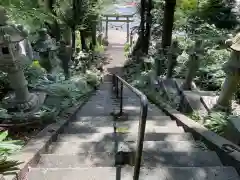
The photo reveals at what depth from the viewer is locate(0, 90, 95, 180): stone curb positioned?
2.08 metres

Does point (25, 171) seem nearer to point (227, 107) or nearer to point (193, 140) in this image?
point (193, 140)

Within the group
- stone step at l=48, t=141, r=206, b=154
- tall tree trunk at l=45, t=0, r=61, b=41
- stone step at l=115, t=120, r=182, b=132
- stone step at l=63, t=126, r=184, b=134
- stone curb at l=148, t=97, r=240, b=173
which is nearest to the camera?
stone curb at l=148, t=97, r=240, b=173

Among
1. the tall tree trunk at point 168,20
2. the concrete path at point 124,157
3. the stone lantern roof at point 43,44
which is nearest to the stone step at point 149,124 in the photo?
the concrete path at point 124,157

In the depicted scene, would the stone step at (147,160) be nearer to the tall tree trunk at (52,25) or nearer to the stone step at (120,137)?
the stone step at (120,137)

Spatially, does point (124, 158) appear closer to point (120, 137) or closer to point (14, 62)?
point (120, 137)

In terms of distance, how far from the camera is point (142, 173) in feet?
7.19

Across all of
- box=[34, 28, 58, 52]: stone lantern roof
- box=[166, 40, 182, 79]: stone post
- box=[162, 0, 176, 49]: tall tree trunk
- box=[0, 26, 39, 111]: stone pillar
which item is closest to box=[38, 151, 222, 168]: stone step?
box=[0, 26, 39, 111]: stone pillar

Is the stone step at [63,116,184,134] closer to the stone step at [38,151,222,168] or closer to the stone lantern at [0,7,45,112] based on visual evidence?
the stone lantern at [0,7,45,112]

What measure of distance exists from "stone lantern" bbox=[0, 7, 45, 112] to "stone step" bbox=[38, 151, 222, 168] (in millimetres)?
1537

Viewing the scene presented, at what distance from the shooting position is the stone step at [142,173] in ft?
6.98

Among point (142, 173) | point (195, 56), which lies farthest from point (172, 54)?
point (142, 173)

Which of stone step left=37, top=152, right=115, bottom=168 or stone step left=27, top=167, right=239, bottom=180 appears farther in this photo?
stone step left=37, top=152, right=115, bottom=168

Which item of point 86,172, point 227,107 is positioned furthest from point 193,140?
point 86,172

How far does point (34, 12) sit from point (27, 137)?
4.76m
